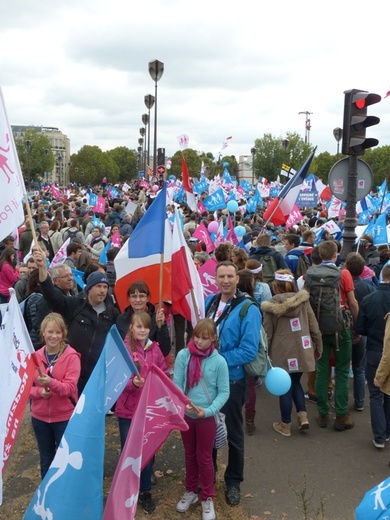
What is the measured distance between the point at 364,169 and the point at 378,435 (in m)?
3.84

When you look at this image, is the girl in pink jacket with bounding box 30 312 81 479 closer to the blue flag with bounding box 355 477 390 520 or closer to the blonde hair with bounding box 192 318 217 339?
the blonde hair with bounding box 192 318 217 339

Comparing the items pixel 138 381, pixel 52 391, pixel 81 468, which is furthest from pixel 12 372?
pixel 138 381

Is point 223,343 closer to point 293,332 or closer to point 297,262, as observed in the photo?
point 293,332

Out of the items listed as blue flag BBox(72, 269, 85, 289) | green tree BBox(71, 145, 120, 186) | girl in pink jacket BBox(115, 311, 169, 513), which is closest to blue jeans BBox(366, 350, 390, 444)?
girl in pink jacket BBox(115, 311, 169, 513)

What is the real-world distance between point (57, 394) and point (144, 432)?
2.48ft

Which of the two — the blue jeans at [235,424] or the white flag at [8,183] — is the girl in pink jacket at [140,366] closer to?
the blue jeans at [235,424]

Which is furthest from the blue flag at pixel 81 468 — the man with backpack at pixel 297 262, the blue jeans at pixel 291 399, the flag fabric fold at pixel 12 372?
the man with backpack at pixel 297 262

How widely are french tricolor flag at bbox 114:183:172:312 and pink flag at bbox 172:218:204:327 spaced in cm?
9

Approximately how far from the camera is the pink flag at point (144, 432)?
3379mm

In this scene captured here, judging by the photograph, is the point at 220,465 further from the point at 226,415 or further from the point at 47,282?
the point at 47,282

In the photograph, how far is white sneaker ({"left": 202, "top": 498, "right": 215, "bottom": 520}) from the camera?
404cm

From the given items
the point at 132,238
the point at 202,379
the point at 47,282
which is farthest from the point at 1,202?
the point at 202,379

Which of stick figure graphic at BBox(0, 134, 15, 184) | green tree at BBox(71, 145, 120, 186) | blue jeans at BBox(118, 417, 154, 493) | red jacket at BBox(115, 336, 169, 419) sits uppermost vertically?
green tree at BBox(71, 145, 120, 186)

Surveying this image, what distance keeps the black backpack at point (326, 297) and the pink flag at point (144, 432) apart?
2279 mm
